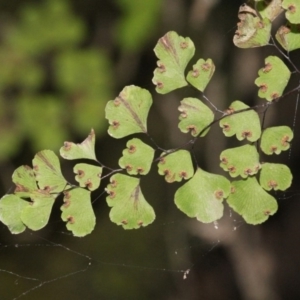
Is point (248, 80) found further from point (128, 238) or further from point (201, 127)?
point (201, 127)

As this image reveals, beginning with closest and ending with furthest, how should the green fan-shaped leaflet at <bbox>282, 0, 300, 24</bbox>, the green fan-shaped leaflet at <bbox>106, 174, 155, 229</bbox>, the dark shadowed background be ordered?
the green fan-shaped leaflet at <bbox>282, 0, 300, 24</bbox>
the green fan-shaped leaflet at <bbox>106, 174, 155, 229</bbox>
the dark shadowed background

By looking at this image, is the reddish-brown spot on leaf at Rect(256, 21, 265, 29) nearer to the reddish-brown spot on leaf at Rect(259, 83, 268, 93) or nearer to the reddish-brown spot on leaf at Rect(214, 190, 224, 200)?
the reddish-brown spot on leaf at Rect(259, 83, 268, 93)

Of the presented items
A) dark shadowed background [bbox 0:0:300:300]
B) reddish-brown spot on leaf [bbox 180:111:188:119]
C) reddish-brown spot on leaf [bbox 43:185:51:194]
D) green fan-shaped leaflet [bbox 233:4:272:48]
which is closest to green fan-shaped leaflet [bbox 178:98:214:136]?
reddish-brown spot on leaf [bbox 180:111:188:119]

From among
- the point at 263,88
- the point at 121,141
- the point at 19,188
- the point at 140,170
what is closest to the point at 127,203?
the point at 140,170

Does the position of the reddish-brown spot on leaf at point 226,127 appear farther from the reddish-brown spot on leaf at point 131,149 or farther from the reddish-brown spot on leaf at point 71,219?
the reddish-brown spot on leaf at point 71,219

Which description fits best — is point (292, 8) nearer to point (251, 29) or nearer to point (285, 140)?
point (251, 29)

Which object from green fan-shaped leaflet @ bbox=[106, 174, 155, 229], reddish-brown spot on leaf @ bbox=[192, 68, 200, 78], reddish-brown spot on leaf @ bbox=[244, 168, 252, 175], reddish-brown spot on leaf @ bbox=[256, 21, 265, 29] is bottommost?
green fan-shaped leaflet @ bbox=[106, 174, 155, 229]
